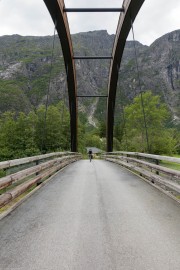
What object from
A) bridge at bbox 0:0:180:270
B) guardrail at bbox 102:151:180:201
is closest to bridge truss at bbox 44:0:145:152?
guardrail at bbox 102:151:180:201

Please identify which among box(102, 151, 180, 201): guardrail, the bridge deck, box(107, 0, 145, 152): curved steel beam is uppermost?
box(107, 0, 145, 152): curved steel beam

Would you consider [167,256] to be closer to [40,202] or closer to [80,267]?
[80,267]

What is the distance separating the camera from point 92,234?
4.12 meters

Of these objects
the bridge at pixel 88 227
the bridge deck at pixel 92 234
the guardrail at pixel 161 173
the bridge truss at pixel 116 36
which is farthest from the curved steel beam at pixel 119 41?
the bridge deck at pixel 92 234

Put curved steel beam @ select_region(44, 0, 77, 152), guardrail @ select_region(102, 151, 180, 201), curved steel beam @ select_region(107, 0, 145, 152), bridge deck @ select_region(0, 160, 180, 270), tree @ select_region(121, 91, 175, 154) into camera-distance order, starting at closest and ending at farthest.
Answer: bridge deck @ select_region(0, 160, 180, 270) < guardrail @ select_region(102, 151, 180, 201) < curved steel beam @ select_region(107, 0, 145, 152) < curved steel beam @ select_region(44, 0, 77, 152) < tree @ select_region(121, 91, 175, 154)

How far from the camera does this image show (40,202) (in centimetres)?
625

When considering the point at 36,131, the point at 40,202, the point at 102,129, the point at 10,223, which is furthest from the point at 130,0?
the point at 102,129

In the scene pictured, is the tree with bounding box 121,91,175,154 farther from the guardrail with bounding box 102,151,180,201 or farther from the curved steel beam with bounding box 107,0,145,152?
the guardrail with bounding box 102,151,180,201

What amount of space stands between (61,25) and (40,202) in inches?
419

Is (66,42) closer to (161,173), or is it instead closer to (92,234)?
(161,173)

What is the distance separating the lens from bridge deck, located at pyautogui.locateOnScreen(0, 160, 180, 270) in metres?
3.25

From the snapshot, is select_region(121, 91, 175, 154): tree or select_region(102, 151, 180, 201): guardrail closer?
select_region(102, 151, 180, 201): guardrail

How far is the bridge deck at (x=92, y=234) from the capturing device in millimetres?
3250

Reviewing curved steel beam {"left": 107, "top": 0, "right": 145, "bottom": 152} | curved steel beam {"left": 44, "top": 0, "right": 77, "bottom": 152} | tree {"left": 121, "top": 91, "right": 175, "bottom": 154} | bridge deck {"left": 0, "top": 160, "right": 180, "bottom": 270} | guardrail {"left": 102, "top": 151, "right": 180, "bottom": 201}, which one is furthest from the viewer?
tree {"left": 121, "top": 91, "right": 175, "bottom": 154}
